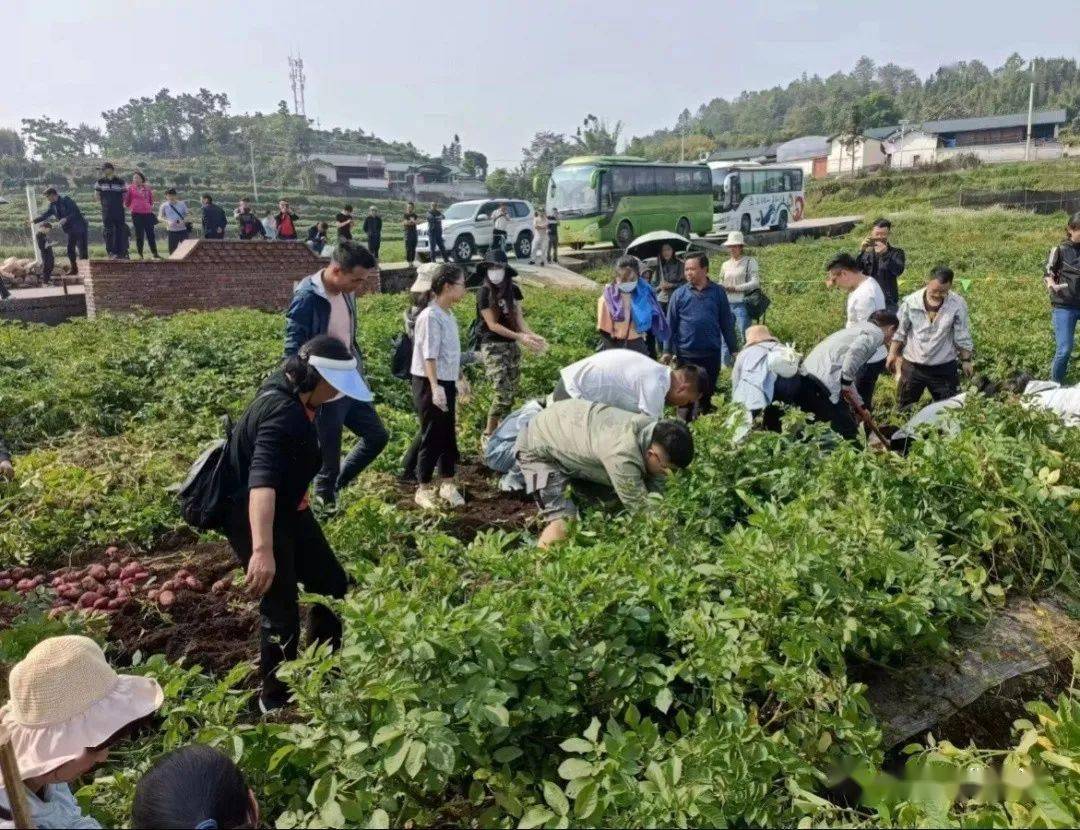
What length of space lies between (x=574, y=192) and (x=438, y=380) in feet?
65.0

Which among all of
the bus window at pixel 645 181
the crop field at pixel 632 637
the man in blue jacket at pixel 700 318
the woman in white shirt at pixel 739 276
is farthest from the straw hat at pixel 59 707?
the bus window at pixel 645 181

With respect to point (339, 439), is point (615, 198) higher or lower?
higher

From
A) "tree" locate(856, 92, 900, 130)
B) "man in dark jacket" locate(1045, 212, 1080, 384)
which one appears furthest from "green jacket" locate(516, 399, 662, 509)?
"tree" locate(856, 92, 900, 130)

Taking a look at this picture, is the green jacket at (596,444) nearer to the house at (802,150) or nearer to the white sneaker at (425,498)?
the white sneaker at (425,498)

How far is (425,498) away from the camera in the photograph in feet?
17.3

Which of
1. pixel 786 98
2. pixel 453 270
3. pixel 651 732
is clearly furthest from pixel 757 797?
pixel 786 98

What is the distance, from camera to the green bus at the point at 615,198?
24062 millimetres

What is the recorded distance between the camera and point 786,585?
285 cm

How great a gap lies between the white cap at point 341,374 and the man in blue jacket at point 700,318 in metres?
4.17

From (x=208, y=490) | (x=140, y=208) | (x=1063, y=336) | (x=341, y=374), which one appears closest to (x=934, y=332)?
(x=1063, y=336)

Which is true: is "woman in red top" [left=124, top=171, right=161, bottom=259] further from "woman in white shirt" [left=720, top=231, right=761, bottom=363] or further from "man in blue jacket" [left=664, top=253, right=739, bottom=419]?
"man in blue jacket" [left=664, top=253, right=739, bottom=419]

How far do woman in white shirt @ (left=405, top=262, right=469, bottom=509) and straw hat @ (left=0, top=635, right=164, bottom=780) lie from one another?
3262 millimetres

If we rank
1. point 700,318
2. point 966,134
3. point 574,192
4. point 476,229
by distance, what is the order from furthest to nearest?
point 966,134 < point 574,192 < point 476,229 < point 700,318

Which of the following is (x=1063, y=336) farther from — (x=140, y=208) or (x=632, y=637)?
(x=140, y=208)
